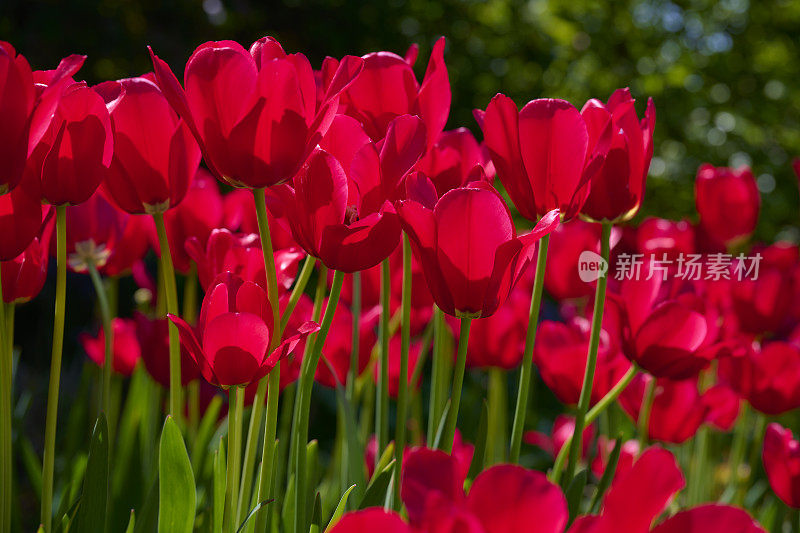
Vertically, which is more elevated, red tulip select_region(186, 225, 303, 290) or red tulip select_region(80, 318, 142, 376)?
red tulip select_region(186, 225, 303, 290)

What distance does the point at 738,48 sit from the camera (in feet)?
18.9

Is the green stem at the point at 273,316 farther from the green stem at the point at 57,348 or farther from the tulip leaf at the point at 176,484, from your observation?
the green stem at the point at 57,348

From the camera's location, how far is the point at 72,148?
1.86ft

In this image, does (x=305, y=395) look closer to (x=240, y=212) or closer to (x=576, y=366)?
(x=576, y=366)

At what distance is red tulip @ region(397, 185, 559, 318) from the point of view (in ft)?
1.76

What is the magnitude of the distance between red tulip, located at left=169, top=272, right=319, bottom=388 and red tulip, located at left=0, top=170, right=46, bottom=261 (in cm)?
12

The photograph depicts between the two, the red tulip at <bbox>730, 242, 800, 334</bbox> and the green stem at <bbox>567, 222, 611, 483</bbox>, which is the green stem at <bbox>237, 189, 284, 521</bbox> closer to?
the green stem at <bbox>567, 222, 611, 483</bbox>

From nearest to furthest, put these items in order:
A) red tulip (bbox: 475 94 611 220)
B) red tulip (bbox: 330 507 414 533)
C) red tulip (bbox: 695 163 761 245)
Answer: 1. red tulip (bbox: 330 507 414 533)
2. red tulip (bbox: 475 94 611 220)
3. red tulip (bbox: 695 163 761 245)

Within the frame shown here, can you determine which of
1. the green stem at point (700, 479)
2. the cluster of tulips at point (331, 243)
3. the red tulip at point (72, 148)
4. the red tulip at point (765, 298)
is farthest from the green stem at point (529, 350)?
the green stem at point (700, 479)

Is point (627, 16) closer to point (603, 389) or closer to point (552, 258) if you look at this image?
point (552, 258)

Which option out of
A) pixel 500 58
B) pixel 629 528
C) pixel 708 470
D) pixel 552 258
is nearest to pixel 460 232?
pixel 629 528

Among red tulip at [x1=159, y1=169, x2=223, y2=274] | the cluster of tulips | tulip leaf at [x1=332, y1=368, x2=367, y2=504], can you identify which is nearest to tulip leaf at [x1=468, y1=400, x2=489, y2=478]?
the cluster of tulips

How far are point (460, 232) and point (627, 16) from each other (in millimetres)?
5532

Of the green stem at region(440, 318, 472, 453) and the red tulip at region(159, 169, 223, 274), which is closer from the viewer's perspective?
the green stem at region(440, 318, 472, 453)
